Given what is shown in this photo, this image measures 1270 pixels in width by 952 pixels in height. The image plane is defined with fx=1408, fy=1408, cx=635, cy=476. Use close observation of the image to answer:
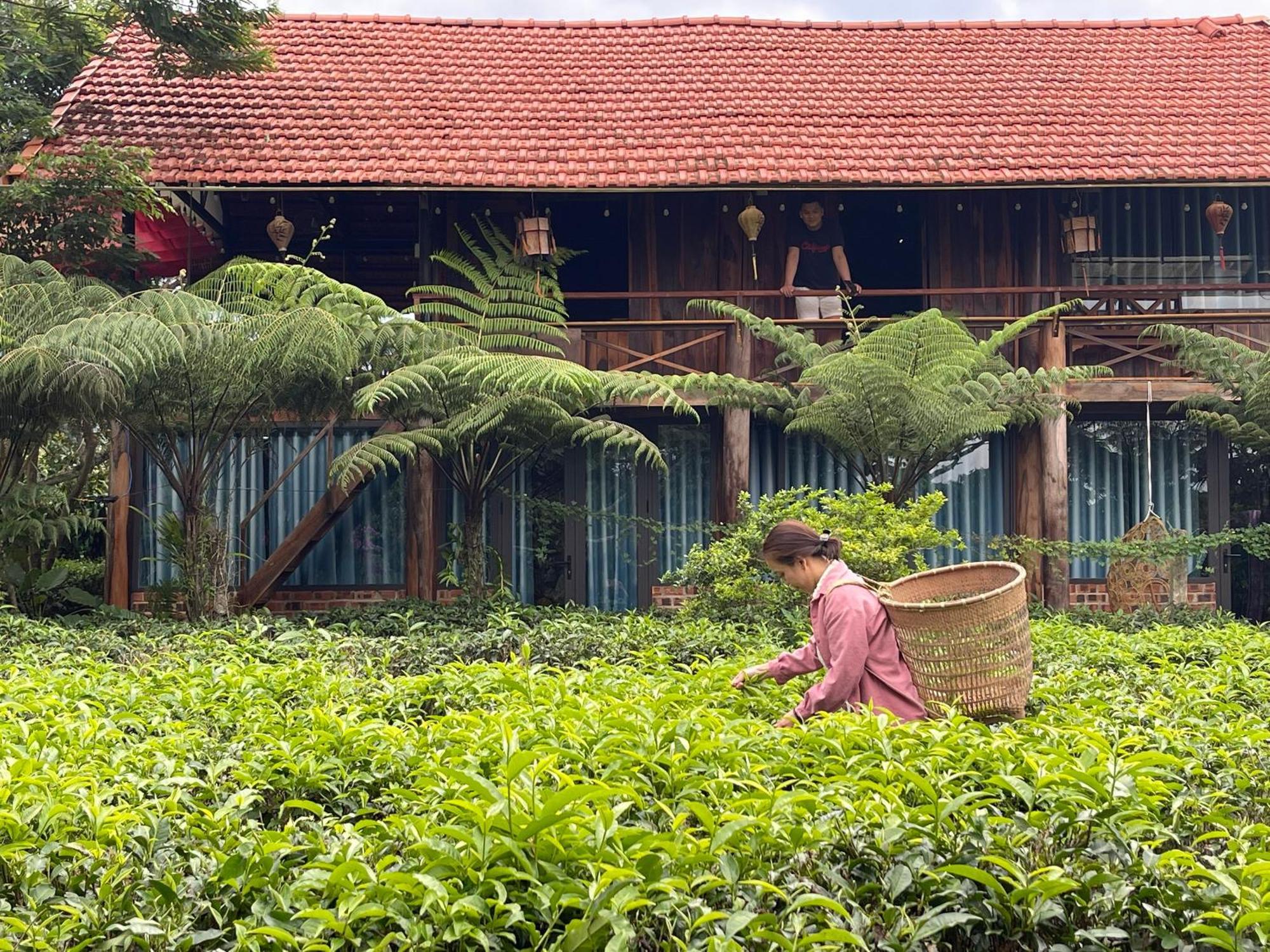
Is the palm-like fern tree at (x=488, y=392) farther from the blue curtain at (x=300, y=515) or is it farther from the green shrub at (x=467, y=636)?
Answer: the green shrub at (x=467, y=636)

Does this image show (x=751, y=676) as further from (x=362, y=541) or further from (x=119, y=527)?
(x=119, y=527)

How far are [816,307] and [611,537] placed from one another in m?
3.12

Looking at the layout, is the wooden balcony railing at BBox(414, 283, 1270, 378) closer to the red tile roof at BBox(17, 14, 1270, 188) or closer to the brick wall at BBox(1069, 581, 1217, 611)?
the red tile roof at BBox(17, 14, 1270, 188)

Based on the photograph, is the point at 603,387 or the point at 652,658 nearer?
the point at 652,658

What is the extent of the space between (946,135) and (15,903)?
1208cm

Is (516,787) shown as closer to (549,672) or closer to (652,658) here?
(549,672)

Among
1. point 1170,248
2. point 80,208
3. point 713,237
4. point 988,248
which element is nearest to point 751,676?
point 80,208

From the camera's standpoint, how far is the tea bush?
2.89 metres

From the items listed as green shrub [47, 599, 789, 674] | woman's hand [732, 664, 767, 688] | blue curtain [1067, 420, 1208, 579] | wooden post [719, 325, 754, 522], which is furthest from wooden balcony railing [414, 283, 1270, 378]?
woman's hand [732, 664, 767, 688]

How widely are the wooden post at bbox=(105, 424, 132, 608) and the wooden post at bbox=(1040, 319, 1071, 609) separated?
8209 millimetres

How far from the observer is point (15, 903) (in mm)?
3199

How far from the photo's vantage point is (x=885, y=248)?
48.3 feet

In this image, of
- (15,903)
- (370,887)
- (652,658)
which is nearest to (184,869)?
(15,903)

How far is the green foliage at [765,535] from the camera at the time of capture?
973 centimetres
